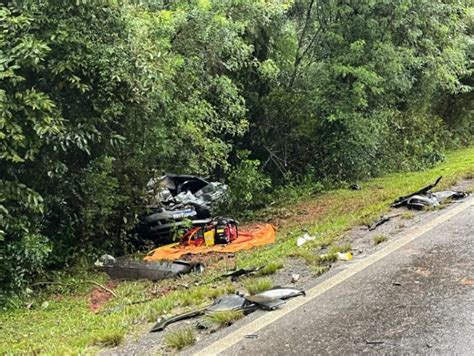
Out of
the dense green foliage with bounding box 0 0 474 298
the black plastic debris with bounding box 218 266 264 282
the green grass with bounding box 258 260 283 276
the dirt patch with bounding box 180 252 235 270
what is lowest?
the dirt patch with bounding box 180 252 235 270

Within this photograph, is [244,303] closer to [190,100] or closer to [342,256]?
[342,256]

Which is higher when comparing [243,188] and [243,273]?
[243,273]

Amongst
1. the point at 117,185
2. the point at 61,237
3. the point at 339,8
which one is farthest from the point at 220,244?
the point at 339,8

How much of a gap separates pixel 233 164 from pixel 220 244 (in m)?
5.12

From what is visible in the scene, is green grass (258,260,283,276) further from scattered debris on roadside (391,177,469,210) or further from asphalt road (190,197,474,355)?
scattered debris on roadside (391,177,469,210)

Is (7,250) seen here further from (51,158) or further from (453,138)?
(453,138)

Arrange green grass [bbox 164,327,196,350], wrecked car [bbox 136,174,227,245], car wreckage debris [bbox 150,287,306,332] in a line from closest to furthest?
1. green grass [bbox 164,327,196,350]
2. car wreckage debris [bbox 150,287,306,332]
3. wrecked car [bbox 136,174,227,245]

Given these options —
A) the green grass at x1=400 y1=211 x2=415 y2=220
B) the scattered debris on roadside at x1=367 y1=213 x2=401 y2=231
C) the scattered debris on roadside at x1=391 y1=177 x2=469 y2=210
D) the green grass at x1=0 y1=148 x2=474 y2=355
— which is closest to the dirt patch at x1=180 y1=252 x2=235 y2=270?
the green grass at x1=0 y1=148 x2=474 y2=355

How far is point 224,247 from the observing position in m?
9.19

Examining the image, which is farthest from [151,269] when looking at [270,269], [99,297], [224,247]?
[270,269]

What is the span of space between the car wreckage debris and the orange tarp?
4204 millimetres

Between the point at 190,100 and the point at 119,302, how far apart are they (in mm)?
4836

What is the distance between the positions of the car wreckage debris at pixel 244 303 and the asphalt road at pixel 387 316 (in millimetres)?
216

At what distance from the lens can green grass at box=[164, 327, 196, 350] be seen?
369cm
